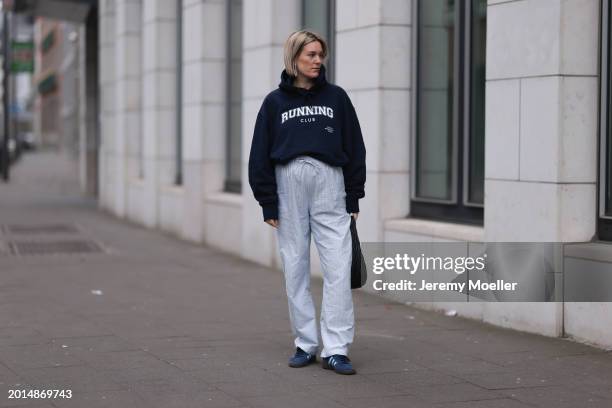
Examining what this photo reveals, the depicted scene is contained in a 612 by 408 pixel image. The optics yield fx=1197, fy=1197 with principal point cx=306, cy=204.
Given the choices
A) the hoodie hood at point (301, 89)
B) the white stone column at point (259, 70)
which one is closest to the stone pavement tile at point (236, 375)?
the hoodie hood at point (301, 89)

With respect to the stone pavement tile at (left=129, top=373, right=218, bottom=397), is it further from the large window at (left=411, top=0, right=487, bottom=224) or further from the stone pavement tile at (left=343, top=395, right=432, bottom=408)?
the large window at (left=411, top=0, right=487, bottom=224)

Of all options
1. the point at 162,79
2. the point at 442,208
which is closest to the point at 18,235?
the point at 162,79

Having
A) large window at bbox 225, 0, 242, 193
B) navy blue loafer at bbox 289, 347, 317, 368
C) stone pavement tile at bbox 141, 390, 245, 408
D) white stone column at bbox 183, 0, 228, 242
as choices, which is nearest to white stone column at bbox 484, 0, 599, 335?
navy blue loafer at bbox 289, 347, 317, 368

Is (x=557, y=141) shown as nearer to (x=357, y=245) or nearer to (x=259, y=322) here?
(x=357, y=245)

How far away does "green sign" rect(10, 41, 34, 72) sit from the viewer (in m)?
44.4

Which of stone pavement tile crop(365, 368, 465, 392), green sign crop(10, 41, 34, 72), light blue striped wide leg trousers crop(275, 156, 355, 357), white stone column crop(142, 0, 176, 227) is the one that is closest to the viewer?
stone pavement tile crop(365, 368, 465, 392)

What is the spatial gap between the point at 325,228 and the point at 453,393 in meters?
1.22

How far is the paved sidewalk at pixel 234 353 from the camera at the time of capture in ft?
20.2

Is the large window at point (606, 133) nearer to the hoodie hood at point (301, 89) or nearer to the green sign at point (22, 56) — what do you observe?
the hoodie hood at point (301, 89)

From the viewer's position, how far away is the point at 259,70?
12.7 metres

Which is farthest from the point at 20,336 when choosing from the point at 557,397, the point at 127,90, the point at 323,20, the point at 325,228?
the point at 127,90

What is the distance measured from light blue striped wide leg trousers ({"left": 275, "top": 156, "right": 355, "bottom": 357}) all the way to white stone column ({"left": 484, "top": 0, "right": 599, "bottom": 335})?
171 cm

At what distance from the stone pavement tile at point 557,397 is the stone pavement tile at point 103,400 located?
1.90m

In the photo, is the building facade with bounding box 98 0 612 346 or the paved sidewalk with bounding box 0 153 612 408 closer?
the paved sidewalk with bounding box 0 153 612 408
